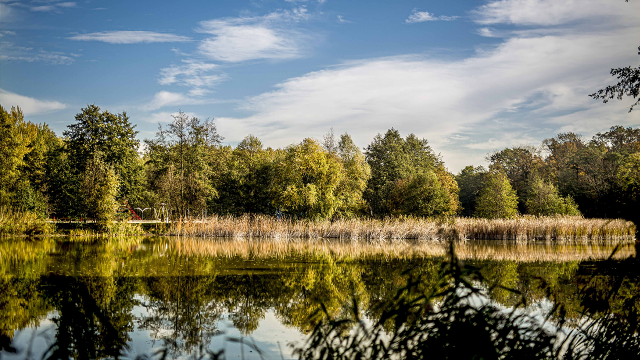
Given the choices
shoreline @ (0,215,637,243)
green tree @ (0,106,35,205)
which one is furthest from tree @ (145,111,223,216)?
green tree @ (0,106,35,205)

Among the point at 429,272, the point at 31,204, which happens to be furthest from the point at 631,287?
the point at 31,204

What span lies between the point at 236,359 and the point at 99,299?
478cm

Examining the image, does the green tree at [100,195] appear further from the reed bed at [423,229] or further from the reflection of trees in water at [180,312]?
the reflection of trees in water at [180,312]

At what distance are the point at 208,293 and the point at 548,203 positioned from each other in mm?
39070

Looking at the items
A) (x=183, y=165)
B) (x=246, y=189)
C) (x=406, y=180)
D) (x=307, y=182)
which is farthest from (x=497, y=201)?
(x=183, y=165)

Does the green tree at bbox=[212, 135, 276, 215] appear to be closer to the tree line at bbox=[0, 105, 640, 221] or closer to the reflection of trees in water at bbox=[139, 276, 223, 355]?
the tree line at bbox=[0, 105, 640, 221]

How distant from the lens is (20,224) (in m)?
27.4

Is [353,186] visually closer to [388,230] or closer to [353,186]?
[353,186]

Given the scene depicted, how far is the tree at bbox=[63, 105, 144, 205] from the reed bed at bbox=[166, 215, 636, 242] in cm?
955

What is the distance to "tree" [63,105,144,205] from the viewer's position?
37.4 metres

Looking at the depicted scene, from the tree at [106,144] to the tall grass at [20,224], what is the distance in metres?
8.46

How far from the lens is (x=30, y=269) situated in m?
13.1

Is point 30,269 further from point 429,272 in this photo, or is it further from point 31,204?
point 31,204

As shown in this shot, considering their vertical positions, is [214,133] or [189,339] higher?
[214,133]
